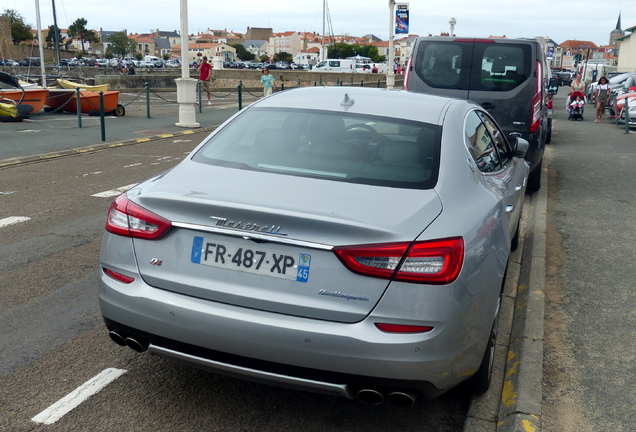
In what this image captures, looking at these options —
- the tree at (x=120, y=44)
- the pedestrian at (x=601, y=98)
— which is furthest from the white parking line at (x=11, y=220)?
the tree at (x=120, y=44)

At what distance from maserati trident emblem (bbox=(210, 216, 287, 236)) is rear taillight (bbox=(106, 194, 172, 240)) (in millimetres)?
272

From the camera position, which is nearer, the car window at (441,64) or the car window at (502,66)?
the car window at (502,66)

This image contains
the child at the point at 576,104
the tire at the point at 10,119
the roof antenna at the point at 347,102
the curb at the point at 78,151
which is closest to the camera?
the roof antenna at the point at 347,102

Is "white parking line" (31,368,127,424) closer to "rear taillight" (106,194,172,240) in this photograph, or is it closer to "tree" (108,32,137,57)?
"rear taillight" (106,194,172,240)

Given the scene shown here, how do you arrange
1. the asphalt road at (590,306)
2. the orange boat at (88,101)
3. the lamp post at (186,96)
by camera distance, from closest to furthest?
the asphalt road at (590,306), the lamp post at (186,96), the orange boat at (88,101)

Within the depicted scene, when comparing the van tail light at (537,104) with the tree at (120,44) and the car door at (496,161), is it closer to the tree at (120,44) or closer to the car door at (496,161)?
the car door at (496,161)

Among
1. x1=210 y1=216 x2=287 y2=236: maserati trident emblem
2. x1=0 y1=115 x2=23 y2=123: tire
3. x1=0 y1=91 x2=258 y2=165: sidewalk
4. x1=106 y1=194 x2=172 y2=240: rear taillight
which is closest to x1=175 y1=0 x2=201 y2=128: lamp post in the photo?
x1=0 y1=91 x2=258 y2=165: sidewalk

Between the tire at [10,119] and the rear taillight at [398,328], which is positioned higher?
the rear taillight at [398,328]

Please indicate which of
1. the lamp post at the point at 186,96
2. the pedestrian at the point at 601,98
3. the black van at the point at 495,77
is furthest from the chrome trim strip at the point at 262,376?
the pedestrian at the point at 601,98

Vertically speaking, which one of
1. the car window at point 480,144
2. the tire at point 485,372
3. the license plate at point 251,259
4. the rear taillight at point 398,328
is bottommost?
the tire at point 485,372

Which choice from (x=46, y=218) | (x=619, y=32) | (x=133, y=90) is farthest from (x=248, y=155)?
(x=619, y=32)

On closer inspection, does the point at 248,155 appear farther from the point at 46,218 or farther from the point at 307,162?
the point at 46,218

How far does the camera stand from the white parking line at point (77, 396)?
135 inches

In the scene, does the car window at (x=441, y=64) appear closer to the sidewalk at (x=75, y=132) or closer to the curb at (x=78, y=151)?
the curb at (x=78, y=151)
